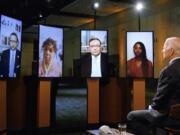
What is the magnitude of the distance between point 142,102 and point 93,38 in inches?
64.7

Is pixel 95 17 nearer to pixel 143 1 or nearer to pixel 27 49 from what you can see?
pixel 143 1

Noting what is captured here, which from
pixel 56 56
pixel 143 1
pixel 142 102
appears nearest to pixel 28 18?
pixel 143 1

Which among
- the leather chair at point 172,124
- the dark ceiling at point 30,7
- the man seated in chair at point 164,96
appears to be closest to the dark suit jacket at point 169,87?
the man seated in chair at point 164,96

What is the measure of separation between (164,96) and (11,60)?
8.68ft

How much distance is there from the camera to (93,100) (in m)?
5.59

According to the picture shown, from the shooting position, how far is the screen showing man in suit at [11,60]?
4.27 m

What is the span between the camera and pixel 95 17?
36.5 ft

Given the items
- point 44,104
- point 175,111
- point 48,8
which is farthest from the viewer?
point 48,8

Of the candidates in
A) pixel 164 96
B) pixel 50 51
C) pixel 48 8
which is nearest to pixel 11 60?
pixel 50 51

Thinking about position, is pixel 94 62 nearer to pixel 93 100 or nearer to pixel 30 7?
pixel 93 100

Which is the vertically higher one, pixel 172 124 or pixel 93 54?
pixel 93 54

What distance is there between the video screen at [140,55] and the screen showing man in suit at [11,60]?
2.22 meters

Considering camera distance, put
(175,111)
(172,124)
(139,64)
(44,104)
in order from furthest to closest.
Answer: (139,64)
(44,104)
(172,124)
(175,111)

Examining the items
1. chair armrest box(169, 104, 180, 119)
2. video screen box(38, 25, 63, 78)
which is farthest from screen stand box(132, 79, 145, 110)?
chair armrest box(169, 104, 180, 119)
